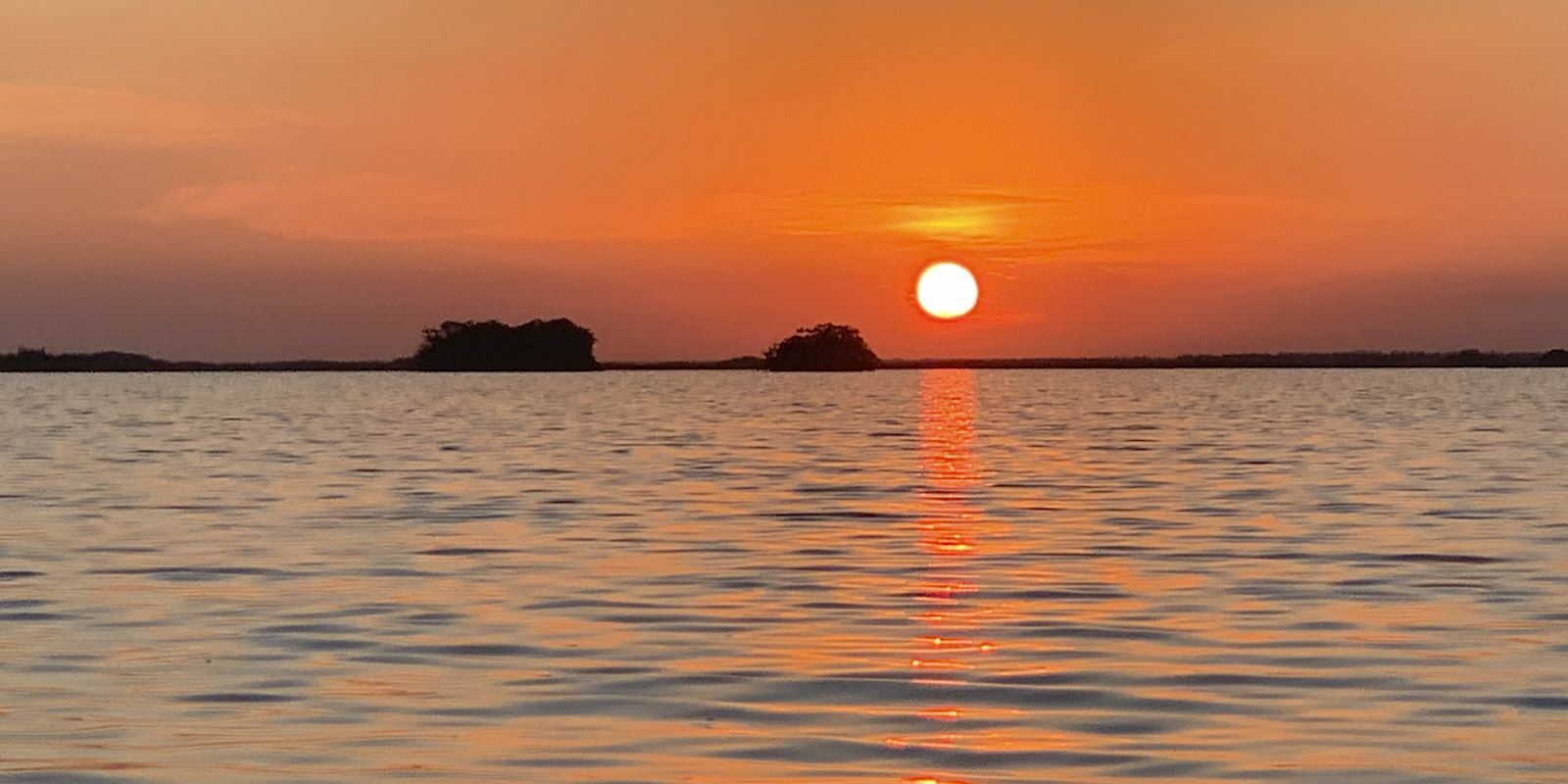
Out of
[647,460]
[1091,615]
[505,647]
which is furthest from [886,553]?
[647,460]

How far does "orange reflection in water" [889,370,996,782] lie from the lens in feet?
48.2

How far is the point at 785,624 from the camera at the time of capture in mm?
19609

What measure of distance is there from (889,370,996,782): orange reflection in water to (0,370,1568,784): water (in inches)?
2.8

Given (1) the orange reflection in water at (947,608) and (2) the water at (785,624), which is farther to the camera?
(1) the orange reflection in water at (947,608)

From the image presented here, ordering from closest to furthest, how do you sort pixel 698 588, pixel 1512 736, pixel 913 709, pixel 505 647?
1. pixel 1512 736
2. pixel 913 709
3. pixel 505 647
4. pixel 698 588

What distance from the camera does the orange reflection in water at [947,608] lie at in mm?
14703

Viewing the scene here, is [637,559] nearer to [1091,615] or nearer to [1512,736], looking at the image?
[1091,615]

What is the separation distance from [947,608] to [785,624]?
2037 millimetres

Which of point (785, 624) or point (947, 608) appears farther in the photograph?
point (947, 608)

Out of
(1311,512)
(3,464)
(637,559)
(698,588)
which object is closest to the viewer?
(698,588)

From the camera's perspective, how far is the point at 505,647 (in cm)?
1817

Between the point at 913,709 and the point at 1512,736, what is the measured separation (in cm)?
374

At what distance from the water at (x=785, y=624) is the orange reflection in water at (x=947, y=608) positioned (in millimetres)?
72

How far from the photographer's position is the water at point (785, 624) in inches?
536
